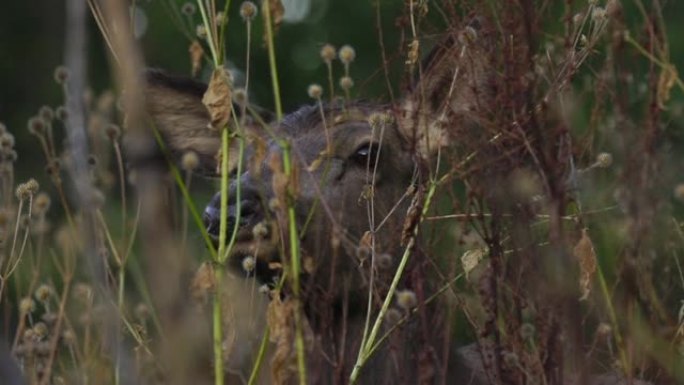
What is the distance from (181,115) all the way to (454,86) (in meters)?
2.40

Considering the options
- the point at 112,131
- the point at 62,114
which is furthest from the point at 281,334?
the point at 62,114

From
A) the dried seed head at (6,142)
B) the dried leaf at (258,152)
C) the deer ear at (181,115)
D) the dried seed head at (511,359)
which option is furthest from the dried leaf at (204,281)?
the deer ear at (181,115)

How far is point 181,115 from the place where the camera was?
841 centimetres

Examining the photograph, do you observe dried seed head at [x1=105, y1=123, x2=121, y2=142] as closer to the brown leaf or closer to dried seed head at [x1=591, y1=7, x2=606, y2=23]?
the brown leaf

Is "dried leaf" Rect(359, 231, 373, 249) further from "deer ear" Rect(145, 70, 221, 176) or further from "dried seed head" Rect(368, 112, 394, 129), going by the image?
"deer ear" Rect(145, 70, 221, 176)

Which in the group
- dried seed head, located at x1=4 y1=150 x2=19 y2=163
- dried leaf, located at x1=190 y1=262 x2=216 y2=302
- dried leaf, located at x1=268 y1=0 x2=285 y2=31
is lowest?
dried leaf, located at x1=190 y1=262 x2=216 y2=302

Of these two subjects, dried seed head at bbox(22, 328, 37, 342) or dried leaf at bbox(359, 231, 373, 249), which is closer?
dried seed head at bbox(22, 328, 37, 342)

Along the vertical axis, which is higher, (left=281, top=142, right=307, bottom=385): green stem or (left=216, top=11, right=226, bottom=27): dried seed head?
(left=216, top=11, right=226, bottom=27): dried seed head

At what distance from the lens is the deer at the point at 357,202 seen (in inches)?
225

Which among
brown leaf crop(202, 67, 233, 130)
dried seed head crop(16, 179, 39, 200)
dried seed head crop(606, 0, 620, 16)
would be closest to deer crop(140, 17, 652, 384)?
brown leaf crop(202, 67, 233, 130)

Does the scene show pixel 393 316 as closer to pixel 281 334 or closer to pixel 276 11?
pixel 281 334

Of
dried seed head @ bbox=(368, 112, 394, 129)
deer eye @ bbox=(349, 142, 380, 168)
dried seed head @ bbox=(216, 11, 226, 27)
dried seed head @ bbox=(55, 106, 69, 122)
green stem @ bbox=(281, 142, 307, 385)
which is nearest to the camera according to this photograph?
green stem @ bbox=(281, 142, 307, 385)

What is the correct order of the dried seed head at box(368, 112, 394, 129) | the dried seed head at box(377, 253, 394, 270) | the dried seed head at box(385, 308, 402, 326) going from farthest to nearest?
1. the dried seed head at box(368, 112, 394, 129)
2. the dried seed head at box(385, 308, 402, 326)
3. the dried seed head at box(377, 253, 394, 270)

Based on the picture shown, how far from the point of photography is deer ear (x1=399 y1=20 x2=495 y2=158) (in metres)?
5.82
